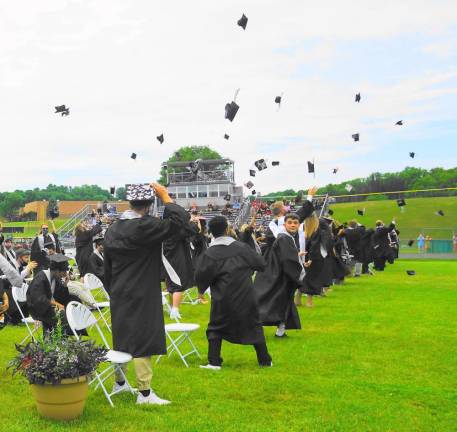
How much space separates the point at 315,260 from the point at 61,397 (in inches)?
335

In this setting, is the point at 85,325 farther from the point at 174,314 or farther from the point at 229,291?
the point at 174,314

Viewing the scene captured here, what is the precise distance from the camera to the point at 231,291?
22.7ft

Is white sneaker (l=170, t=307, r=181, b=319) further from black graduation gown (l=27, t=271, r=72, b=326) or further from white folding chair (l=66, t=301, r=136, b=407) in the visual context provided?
white folding chair (l=66, t=301, r=136, b=407)

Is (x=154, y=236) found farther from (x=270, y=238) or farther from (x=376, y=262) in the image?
(x=376, y=262)

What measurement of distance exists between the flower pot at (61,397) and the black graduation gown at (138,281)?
1.89ft

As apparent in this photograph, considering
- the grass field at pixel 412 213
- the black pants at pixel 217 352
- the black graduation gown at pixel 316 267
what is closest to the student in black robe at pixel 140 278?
the black pants at pixel 217 352

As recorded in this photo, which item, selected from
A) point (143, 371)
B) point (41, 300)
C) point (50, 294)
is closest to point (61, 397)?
point (143, 371)

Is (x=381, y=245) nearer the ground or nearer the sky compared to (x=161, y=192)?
nearer the ground

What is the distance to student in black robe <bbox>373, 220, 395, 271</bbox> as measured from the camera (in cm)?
2058

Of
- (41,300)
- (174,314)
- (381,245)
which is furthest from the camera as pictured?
(381,245)

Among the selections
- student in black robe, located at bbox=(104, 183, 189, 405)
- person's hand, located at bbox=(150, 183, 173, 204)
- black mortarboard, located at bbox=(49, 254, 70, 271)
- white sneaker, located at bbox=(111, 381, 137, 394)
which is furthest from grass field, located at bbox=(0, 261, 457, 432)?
person's hand, located at bbox=(150, 183, 173, 204)

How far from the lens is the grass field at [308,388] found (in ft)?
16.8

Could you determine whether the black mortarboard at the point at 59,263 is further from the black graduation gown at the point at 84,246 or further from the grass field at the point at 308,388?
the black graduation gown at the point at 84,246

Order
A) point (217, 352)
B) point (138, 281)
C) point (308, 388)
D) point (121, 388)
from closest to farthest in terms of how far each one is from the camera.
Answer: point (138, 281) < point (121, 388) < point (308, 388) < point (217, 352)
